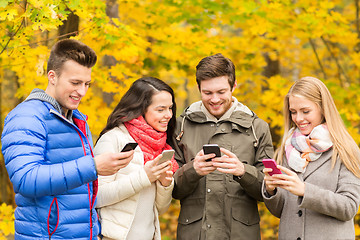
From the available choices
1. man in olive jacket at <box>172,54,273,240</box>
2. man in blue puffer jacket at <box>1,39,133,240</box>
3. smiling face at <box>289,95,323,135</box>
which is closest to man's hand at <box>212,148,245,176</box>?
man in olive jacket at <box>172,54,273,240</box>

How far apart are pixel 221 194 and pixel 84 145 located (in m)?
1.21

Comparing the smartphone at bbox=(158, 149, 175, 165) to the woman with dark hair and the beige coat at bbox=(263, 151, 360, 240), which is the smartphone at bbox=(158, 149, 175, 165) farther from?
the beige coat at bbox=(263, 151, 360, 240)

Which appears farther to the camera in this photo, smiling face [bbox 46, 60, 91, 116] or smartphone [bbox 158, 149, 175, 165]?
smartphone [bbox 158, 149, 175, 165]

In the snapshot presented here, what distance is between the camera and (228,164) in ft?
9.81

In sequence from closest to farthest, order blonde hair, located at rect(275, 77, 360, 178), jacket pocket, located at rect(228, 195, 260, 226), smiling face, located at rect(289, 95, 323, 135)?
1. blonde hair, located at rect(275, 77, 360, 178)
2. smiling face, located at rect(289, 95, 323, 135)
3. jacket pocket, located at rect(228, 195, 260, 226)

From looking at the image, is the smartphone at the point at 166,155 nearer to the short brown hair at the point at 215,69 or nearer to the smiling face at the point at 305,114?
the short brown hair at the point at 215,69

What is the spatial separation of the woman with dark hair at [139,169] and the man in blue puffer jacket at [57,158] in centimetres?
20

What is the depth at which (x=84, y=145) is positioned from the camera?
2.63 m

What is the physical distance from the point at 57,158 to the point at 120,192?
2.03 feet

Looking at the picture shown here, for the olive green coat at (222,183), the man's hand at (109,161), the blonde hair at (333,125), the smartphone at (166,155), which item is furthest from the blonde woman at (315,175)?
the man's hand at (109,161)

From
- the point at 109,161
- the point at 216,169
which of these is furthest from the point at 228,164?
the point at 109,161

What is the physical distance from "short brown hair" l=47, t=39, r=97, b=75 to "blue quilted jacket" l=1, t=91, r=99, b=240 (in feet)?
0.92

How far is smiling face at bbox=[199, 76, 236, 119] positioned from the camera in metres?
3.32

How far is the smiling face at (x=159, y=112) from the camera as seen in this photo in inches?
127
